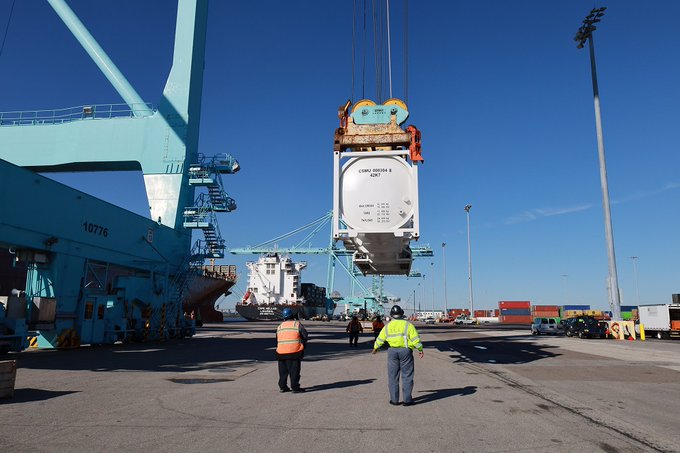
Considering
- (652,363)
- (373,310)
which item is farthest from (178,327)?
(373,310)

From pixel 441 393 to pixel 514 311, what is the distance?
95274 millimetres

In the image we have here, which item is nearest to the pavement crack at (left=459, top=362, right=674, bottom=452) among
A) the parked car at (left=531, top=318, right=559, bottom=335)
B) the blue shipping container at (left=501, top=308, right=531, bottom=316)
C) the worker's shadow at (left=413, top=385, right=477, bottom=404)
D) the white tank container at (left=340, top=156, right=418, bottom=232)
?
the worker's shadow at (left=413, top=385, right=477, bottom=404)

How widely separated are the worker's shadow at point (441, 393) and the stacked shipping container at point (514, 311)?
92.6 m

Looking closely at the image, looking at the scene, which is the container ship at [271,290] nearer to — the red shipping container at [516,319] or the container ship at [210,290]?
the container ship at [210,290]

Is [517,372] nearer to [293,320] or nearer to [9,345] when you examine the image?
[293,320]

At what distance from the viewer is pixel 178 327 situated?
24.5m

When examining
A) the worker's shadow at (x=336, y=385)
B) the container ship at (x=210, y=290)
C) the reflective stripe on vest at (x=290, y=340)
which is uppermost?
the container ship at (x=210, y=290)

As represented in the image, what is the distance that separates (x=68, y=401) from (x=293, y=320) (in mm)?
3737

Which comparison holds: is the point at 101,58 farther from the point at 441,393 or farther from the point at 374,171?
the point at 441,393

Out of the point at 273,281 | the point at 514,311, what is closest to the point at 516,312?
the point at 514,311

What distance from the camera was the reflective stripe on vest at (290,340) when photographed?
7934 millimetres

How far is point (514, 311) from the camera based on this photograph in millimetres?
95375

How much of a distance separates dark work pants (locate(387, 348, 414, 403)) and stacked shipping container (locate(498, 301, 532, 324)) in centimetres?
9482

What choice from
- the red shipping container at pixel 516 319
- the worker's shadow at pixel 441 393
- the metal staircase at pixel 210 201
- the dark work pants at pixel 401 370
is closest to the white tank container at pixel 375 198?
the worker's shadow at pixel 441 393
